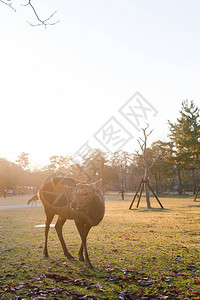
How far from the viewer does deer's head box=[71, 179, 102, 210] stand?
5.77 metres

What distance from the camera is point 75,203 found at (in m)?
5.79

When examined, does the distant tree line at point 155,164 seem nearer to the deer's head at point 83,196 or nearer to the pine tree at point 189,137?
the pine tree at point 189,137

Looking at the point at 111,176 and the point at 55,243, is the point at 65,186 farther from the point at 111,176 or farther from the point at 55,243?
the point at 111,176

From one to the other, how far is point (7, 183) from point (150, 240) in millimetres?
67908

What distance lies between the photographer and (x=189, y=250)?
7.77 metres

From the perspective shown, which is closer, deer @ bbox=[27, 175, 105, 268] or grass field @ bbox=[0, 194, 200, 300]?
grass field @ bbox=[0, 194, 200, 300]

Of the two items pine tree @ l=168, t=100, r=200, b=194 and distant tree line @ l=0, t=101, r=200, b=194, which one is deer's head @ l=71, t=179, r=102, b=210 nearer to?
distant tree line @ l=0, t=101, r=200, b=194

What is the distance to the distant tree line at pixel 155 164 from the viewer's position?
41312 mm

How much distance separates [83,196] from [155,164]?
54249mm

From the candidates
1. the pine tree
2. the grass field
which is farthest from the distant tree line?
the grass field

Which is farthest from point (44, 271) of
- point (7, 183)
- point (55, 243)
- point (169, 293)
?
point (7, 183)

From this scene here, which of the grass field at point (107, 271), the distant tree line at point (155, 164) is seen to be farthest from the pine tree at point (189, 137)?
the grass field at point (107, 271)

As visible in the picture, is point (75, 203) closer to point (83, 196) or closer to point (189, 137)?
point (83, 196)

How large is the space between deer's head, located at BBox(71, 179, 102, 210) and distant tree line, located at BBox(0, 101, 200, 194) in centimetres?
1900
